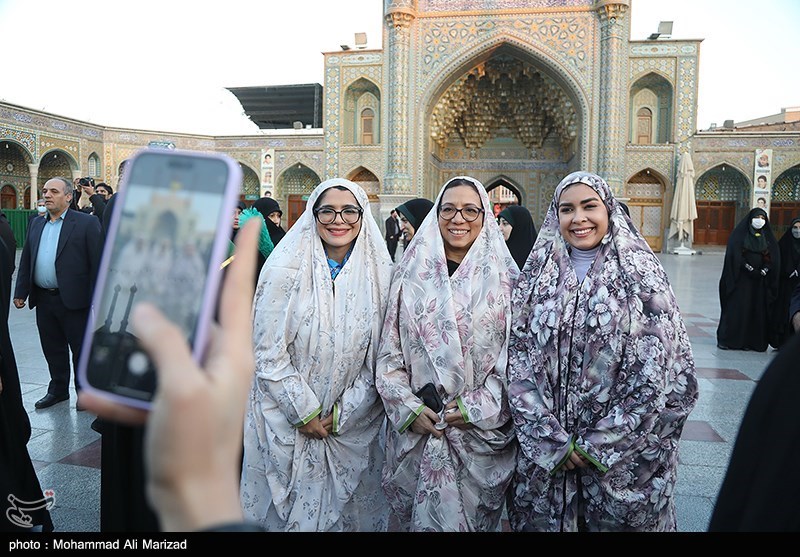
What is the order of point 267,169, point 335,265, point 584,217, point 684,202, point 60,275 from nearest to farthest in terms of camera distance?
point 584,217
point 335,265
point 60,275
point 684,202
point 267,169

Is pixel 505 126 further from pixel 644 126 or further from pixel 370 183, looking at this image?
pixel 370 183

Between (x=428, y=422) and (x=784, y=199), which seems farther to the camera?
(x=784, y=199)

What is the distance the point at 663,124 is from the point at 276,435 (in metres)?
15.4

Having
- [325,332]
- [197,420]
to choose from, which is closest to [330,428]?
[325,332]

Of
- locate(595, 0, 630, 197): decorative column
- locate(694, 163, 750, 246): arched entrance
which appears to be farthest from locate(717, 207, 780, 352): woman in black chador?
locate(694, 163, 750, 246): arched entrance

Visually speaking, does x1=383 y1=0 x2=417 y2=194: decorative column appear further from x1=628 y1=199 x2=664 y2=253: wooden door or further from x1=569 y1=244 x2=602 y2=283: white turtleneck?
x1=569 y1=244 x2=602 y2=283: white turtleneck

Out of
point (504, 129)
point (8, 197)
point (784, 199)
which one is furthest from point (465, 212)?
point (8, 197)

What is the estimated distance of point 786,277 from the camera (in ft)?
15.9

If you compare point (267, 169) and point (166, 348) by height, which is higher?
point (267, 169)

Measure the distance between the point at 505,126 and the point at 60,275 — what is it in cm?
1501

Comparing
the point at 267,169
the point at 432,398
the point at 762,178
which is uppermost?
the point at 267,169

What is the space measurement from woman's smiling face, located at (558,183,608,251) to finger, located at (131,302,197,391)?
1.26m

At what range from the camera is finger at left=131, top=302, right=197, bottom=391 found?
1.41ft

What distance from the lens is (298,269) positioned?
5.44ft
